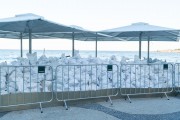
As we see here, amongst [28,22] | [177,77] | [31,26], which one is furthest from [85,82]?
[177,77]

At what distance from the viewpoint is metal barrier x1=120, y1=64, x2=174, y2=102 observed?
837 cm

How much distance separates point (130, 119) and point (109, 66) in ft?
7.05

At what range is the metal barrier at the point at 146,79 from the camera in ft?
27.5

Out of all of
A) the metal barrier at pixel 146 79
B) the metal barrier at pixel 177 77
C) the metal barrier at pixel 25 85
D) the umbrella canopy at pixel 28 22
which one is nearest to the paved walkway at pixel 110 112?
the metal barrier at pixel 25 85

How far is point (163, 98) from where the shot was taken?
8406 mm

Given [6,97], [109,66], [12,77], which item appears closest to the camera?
[6,97]

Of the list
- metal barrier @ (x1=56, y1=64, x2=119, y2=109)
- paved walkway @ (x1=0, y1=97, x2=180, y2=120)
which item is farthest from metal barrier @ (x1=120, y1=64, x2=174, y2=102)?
paved walkway @ (x1=0, y1=97, x2=180, y2=120)

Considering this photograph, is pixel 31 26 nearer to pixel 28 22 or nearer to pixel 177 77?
pixel 28 22

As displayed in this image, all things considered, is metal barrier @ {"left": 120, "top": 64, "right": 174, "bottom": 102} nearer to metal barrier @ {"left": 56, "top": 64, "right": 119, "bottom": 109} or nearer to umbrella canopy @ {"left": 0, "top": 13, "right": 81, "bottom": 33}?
metal barrier @ {"left": 56, "top": 64, "right": 119, "bottom": 109}

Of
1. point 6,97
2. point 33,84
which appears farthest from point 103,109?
point 6,97

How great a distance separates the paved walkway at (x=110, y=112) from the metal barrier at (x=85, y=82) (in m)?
0.36

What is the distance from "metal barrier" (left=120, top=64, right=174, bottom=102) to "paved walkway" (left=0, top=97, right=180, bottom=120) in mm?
741

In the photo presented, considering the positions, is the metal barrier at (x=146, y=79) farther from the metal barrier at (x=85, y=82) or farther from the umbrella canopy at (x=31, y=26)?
the umbrella canopy at (x=31, y=26)

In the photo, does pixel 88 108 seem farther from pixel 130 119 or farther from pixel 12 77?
pixel 12 77
